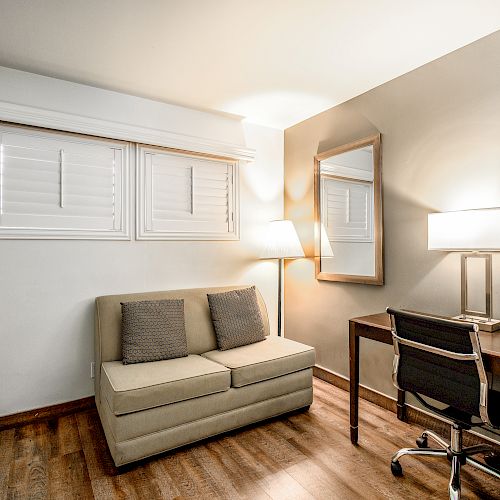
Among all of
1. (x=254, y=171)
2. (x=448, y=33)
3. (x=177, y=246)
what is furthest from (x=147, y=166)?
(x=448, y=33)

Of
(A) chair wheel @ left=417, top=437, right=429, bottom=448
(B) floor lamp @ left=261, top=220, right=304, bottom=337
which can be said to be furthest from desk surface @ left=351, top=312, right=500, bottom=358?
(B) floor lamp @ left=261, top=220, right=304, bottom=337

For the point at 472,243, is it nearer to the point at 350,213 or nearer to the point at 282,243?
the point at 350,213

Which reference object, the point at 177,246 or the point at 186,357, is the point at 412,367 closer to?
the point at 186,357

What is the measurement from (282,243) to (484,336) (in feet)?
5.76

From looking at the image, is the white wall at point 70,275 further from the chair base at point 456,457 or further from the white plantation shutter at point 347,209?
the chair base at point 456,457

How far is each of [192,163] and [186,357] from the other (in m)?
1.69

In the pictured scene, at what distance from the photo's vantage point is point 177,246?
10.5 feet

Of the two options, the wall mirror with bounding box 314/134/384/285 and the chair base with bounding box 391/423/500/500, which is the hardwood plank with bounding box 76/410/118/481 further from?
the wall mirror with bounding box 314/134/384/285

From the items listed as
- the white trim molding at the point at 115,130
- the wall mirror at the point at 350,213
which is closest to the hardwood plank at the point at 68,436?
the white trim molding at the point at 115,130

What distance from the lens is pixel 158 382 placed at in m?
2.14

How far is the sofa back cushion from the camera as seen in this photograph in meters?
2.60

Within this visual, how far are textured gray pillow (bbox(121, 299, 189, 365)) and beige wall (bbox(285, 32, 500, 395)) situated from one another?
54.5 inches

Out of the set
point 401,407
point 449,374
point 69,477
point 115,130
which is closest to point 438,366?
point 449,374

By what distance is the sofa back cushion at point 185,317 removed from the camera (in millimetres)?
2598
